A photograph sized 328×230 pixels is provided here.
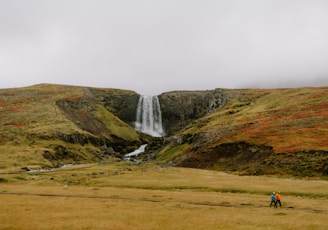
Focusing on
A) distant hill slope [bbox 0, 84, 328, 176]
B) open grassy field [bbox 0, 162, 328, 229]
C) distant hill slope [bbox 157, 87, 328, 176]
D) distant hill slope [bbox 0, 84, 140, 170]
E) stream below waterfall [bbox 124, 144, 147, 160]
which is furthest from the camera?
stream below waterfall [bbox 124, 144, 147, 160]

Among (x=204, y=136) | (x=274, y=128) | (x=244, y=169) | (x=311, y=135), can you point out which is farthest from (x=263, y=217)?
(x=204, y=136)

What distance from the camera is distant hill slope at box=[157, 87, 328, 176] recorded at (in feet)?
319

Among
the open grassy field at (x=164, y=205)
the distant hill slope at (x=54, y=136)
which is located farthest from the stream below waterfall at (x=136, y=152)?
the open grassy field at (x=164, y=205)

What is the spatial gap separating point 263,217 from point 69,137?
12184 cm

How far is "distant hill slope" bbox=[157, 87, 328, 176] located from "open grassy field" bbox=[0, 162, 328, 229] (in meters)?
18.8

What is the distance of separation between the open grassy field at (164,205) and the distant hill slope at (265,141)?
18758mm

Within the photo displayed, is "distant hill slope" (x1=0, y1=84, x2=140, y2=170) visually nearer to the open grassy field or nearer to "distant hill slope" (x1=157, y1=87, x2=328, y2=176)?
"distant hill slope" (x1=157, y1=87, x2=328, y2=176)

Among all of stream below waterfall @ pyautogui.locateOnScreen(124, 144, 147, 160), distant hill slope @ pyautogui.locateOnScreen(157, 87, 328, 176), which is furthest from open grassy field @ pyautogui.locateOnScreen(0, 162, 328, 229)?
stream below waterfall @ pyautogui.locateOnScreen(124, 144, 147, 160)

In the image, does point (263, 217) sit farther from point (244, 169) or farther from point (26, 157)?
point (26, 157)

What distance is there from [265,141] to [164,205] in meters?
67.7

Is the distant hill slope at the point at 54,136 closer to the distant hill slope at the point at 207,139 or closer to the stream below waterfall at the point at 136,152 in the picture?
the distant hill slope at the point at 207,139

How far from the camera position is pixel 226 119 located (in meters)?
158

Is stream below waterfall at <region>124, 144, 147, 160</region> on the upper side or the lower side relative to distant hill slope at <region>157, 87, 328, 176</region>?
lower

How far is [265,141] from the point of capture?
4471 inches
